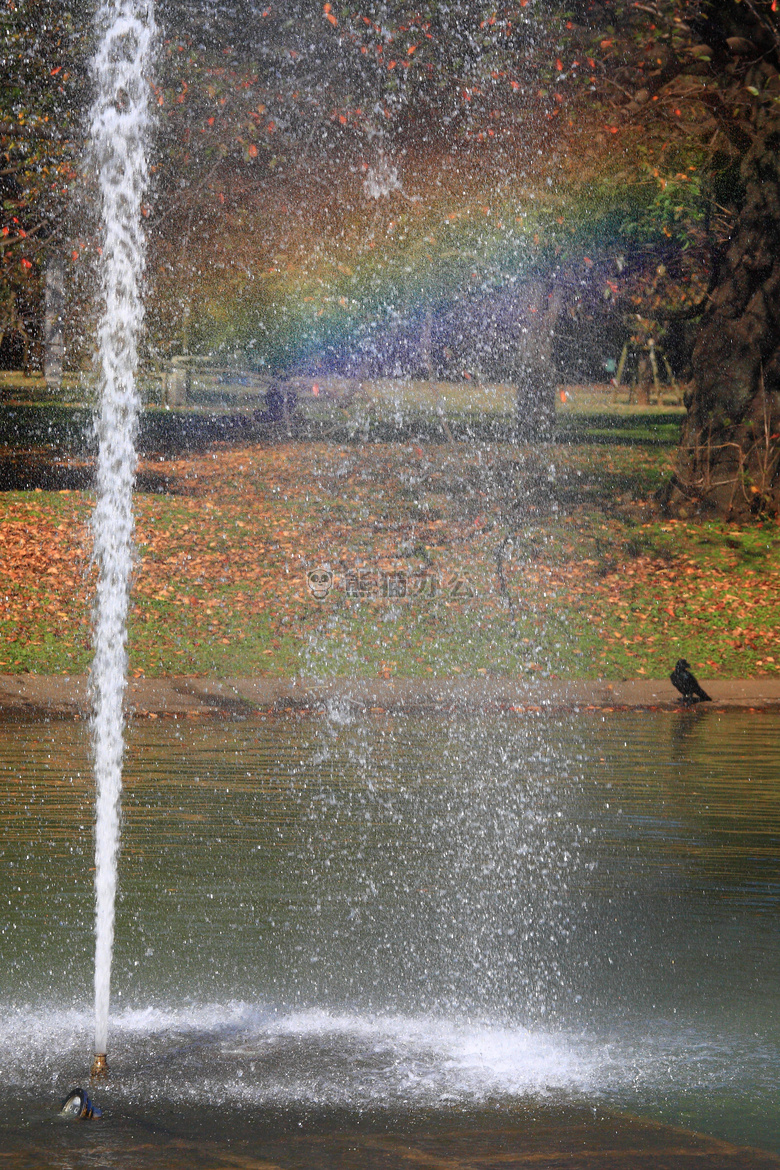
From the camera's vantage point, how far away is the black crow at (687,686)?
529 inches

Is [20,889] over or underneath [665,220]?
underneath

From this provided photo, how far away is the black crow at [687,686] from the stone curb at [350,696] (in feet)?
0.37

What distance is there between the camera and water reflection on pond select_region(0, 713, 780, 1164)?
4.91 meters

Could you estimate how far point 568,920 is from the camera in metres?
6.97

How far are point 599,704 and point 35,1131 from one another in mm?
9669

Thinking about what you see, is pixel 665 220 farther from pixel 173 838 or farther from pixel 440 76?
pixel 173 838

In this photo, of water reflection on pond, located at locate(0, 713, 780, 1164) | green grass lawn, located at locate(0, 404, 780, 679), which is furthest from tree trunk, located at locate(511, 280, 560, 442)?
water reflection on pond, located at locate(0, 713, 780, 1164)

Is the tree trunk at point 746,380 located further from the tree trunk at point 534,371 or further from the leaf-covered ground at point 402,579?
the tree trunk at point 534,371

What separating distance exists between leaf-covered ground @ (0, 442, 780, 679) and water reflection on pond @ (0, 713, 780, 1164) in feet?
13.0

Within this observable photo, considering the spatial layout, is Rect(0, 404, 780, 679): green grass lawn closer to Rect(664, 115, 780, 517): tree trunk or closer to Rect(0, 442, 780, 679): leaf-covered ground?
Rect(0, 442, 780, 679): leaf-covered ground

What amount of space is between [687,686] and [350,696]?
128 inches

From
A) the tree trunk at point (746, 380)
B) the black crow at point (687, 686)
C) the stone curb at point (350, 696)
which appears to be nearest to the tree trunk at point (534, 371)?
the tree trunk at point (746, 380)

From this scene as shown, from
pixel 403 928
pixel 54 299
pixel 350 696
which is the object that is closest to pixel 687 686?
pixel 350 696

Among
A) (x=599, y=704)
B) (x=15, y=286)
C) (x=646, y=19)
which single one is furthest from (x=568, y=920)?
(x=15, y=286)
